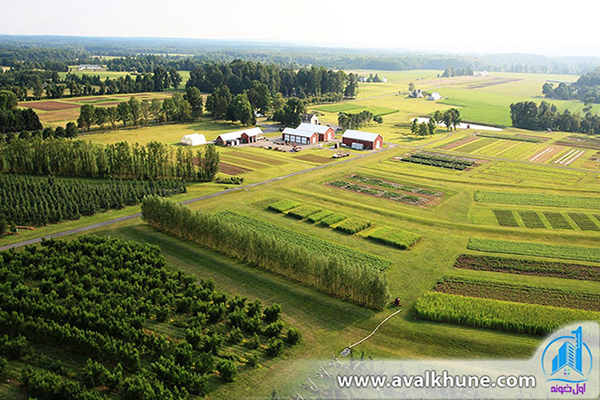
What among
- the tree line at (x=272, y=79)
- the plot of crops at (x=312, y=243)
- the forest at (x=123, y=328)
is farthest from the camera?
the tree line at (x=272, y=79)

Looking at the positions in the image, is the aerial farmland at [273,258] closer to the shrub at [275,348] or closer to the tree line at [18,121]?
the shrub at [275,348]

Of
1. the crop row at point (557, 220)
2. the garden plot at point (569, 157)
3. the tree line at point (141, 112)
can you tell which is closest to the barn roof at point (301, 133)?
the tree line at point (141, 112)

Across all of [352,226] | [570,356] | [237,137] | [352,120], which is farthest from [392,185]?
[352,120]

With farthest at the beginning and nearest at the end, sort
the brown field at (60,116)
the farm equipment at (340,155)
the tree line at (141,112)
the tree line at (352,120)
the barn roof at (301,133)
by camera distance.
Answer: the brown field at (60,116), the tree line at (352,120), the tree line at (141,112), the barn roof at (301,133), the farm equipment at (340,155)

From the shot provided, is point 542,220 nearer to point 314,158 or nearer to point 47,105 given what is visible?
point 314,158

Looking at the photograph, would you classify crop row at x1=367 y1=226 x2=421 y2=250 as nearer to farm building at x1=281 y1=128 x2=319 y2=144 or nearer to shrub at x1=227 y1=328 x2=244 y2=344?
shrub at x1=227 y1=328 x2=244 y2=344

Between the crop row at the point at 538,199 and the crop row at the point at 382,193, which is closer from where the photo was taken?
the crop row at the point at 538,199

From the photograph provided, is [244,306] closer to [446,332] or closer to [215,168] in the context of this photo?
[446,332]
